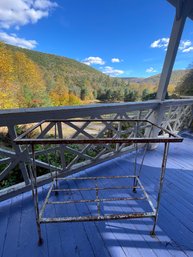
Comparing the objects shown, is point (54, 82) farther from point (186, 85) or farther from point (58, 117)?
point (186, 85)

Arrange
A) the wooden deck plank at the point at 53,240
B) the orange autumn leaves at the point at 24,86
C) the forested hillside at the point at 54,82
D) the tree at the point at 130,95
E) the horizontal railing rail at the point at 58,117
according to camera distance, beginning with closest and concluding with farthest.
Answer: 1. the wooden deck plank at the point at 53,240
2. the horizontal railing rail at the point at 58,117
3. the forested hillside at the point at 54,82
4. the orange autumn leaves at the point at 24,86
5. the tree at the point at 130,95

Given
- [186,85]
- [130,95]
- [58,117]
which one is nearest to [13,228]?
[58,117]

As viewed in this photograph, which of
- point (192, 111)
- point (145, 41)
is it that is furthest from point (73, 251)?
point (192, 111)

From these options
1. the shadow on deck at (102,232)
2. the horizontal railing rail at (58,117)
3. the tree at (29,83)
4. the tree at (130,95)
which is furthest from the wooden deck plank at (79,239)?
the tree at (130,95)

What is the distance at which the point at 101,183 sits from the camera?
201cm

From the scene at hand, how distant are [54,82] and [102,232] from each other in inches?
75.2

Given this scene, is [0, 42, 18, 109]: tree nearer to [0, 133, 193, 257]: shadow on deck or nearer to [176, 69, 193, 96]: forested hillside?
[0, 133, 193, 257]: shadow on deck

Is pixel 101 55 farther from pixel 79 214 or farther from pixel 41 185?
pixel 79 214

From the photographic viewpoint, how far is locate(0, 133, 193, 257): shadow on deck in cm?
118

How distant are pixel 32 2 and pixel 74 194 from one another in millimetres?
2278

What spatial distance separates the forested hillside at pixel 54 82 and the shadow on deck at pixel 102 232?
50.4 inches

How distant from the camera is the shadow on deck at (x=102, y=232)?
46.6 inches

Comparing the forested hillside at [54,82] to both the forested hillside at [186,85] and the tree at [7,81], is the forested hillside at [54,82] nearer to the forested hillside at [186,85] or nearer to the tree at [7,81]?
the tree at [7,81]

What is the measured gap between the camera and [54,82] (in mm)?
2285
